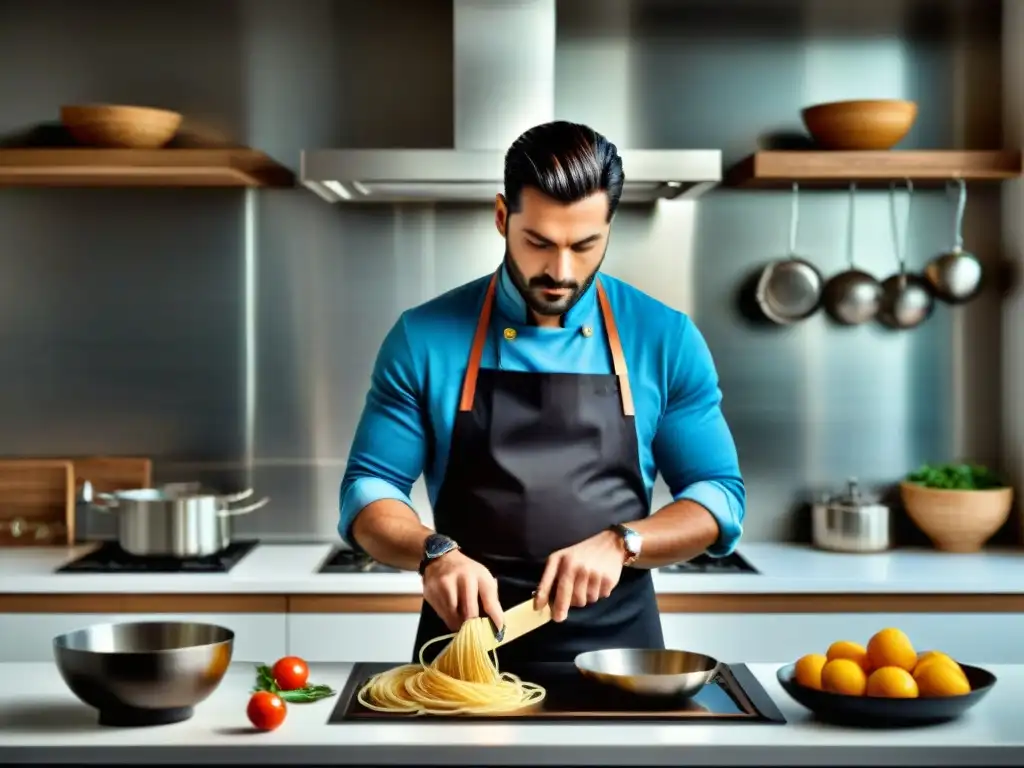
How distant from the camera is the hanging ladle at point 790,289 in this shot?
3990 mm

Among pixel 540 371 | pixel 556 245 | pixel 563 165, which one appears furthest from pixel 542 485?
pixel 563 165

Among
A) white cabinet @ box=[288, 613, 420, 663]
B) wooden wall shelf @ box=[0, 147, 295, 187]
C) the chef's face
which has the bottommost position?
white cabinet @ box=[288, 613, 420, 663]

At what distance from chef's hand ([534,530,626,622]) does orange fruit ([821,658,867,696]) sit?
38 centimetres

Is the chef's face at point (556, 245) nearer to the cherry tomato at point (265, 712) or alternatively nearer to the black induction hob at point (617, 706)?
the black induction hob at point (617, 706)

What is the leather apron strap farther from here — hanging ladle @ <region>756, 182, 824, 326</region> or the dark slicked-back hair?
hanging ladle @ <region>756, 182, 824, 326</region>

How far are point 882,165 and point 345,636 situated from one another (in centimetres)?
194

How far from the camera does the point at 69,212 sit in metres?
4.04

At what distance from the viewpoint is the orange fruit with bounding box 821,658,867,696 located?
1.88 m

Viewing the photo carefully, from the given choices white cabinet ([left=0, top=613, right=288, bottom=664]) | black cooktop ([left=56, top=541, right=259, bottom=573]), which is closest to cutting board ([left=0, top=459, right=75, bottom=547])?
black cooktop ([left=56, top=541, right=259, bottom=573])

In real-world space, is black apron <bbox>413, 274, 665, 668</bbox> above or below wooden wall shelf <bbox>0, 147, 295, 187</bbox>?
below

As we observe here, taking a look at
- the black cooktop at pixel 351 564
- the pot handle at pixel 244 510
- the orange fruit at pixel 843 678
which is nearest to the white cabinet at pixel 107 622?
the black cooktop at pixel 351 564

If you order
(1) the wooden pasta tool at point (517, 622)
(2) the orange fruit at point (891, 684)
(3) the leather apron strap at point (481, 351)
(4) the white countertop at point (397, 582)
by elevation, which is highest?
(3) the leather apron strap at point (481, 351)

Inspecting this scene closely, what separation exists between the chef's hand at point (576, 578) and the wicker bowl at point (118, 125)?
7.03 feet

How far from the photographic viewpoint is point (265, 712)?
6.00ft
